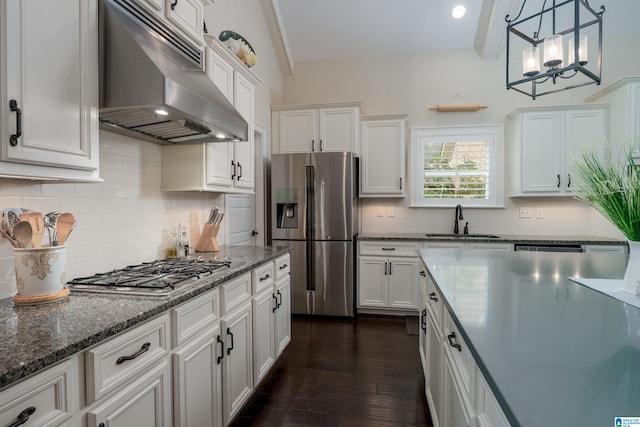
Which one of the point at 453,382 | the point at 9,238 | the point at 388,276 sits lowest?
the point at 388,276

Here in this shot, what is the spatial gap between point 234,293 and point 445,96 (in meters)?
3.74

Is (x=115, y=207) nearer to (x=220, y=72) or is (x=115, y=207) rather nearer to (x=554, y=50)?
(x=220, y=72)

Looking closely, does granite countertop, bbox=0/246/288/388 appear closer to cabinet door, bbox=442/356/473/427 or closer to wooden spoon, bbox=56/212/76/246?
wooden spoon, bbox=56/212/76/246

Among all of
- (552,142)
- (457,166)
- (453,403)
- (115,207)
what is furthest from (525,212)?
(115,207)

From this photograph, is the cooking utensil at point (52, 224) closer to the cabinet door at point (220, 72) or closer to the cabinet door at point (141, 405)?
the cabinet door at point (141, 405)

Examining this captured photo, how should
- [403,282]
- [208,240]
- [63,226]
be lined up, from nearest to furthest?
[63,226], [208,240], [403,282]

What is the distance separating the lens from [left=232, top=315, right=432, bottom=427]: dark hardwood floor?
204 centimetres

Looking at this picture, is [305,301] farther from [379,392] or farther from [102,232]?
[102,232]

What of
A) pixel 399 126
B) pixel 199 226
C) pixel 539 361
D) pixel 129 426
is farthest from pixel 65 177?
pixel 399 126

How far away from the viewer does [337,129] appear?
159 inches

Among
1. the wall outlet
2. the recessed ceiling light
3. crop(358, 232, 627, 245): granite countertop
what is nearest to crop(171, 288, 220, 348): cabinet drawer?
crop(358, 232, 627, 245): granite countertop

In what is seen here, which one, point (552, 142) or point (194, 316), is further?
point (552, 142)

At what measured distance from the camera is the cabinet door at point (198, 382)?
1386 mm

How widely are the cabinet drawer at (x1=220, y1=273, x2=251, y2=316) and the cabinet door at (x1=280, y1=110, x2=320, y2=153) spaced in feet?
7.77
